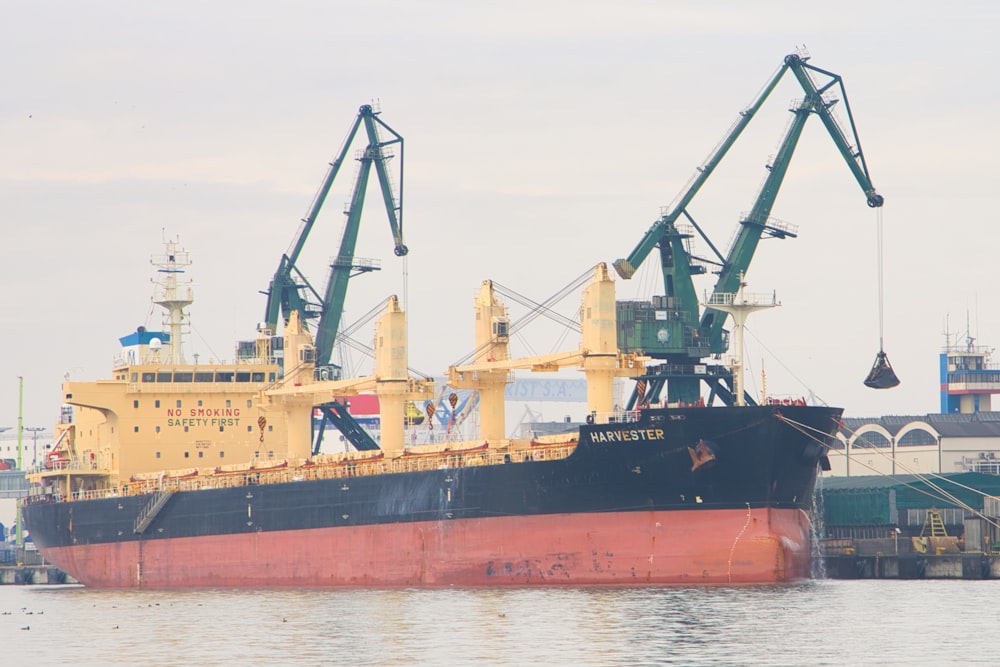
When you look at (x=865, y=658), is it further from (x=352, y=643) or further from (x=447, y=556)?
(x=447, y=556)

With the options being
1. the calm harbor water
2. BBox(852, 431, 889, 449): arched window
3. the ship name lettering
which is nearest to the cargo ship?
the ship name lettering

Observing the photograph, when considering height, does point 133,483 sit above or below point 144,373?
below

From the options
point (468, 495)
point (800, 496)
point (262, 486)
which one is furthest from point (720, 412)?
point (262, 486)

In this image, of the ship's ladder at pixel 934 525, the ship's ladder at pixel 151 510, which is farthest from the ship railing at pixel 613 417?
the ship's ladder at pixel 151 510

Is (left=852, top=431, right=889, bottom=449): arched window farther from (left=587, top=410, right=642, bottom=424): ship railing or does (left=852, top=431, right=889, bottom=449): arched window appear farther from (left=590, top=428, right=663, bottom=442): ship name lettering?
(left=590, top=428, right=663, bottom=442): ship name lettering

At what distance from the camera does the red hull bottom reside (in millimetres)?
42156

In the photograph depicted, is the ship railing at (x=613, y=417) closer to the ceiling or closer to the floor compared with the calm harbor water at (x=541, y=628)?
closer to the ceiling

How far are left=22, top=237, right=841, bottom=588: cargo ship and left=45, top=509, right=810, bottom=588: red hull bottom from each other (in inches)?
2.2

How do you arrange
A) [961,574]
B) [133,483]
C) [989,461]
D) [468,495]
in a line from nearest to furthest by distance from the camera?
[468,495], [961,574], [133,483], [989,461]

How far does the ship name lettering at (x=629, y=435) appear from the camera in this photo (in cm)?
4262

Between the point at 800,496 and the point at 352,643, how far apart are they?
1530 cm

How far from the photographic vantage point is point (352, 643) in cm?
3291

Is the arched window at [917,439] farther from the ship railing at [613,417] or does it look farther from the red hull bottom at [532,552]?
the ship railing at [613,417]

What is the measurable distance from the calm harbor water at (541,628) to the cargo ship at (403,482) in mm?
1689
